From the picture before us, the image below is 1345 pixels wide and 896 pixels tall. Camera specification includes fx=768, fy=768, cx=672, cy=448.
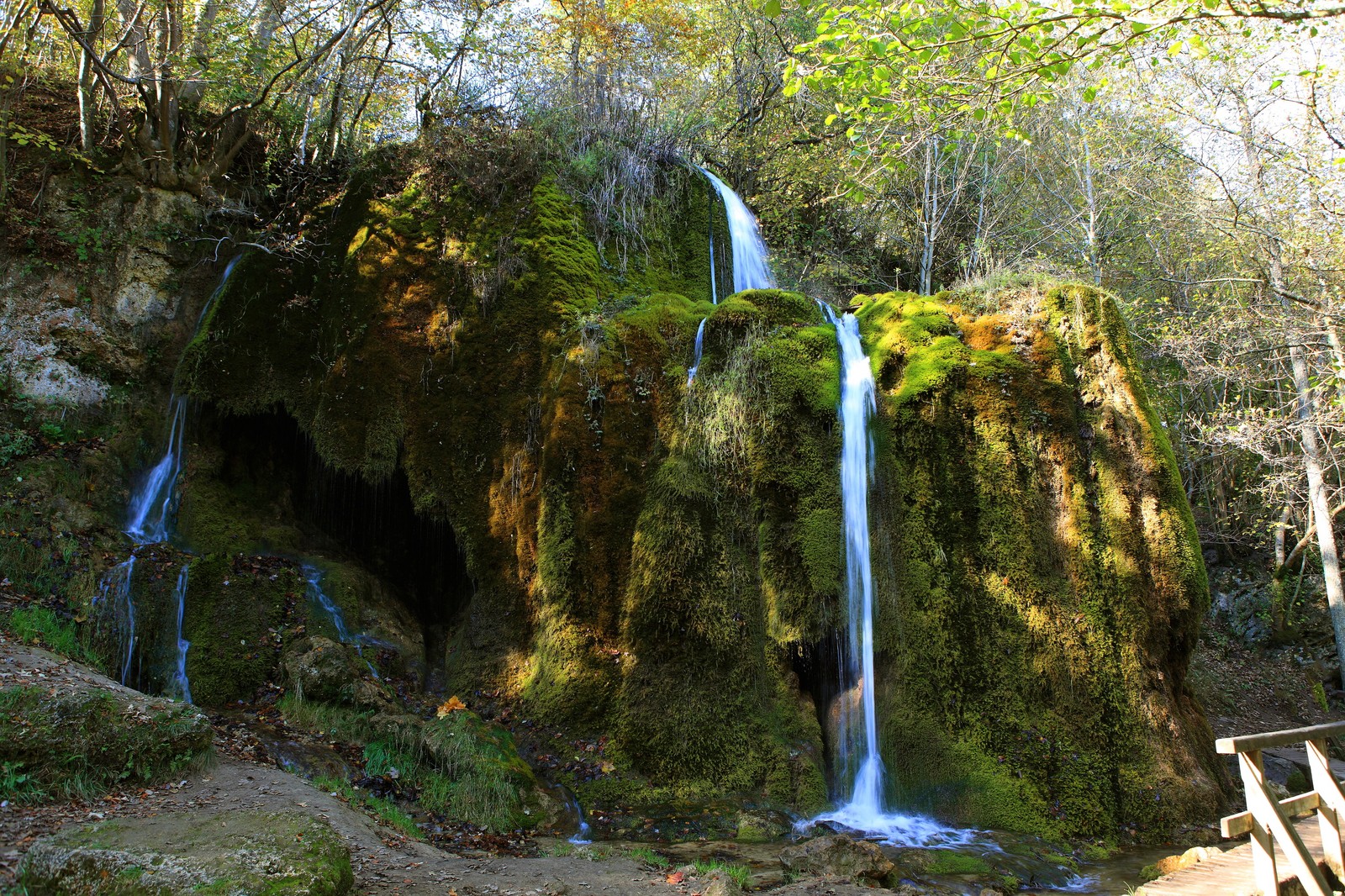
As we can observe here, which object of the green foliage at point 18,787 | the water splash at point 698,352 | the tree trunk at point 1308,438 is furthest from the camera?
the tree trunk at point 1308,438

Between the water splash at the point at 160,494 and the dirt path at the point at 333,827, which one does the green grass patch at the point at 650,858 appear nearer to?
the dirt path at the point at 333,827

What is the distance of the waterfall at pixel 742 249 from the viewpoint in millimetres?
12164

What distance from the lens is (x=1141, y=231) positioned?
1877 centimetres

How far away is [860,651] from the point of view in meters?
8.03

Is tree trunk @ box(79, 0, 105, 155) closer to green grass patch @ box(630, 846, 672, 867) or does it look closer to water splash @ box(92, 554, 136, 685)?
water splash @ box(92, 554, 136, 685)

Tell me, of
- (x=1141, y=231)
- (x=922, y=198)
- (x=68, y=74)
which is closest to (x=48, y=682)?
(x=68, y=74)

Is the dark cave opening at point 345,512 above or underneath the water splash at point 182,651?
above

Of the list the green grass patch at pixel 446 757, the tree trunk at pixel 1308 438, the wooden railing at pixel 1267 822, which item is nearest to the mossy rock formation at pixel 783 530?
the green grass patch at pixel 446 757

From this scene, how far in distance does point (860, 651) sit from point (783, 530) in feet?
4.83

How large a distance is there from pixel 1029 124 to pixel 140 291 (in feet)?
59.6

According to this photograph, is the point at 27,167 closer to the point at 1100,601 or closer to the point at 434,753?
the point at 434,753

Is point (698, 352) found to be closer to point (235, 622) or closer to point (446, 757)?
point (446, 757)

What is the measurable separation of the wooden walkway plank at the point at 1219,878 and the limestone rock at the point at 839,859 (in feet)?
5.94

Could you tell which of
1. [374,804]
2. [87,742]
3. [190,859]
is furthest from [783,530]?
[87,742]
